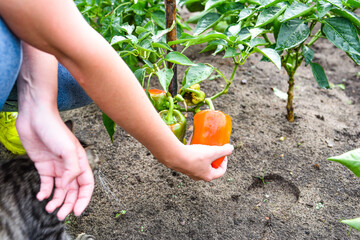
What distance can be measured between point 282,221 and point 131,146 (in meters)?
0.75

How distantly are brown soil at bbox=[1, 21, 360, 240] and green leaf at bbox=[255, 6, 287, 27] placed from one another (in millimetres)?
622

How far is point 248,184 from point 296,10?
0.72 m

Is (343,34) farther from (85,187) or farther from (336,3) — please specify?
(85,187)

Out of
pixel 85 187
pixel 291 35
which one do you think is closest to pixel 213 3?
pixel 291 35

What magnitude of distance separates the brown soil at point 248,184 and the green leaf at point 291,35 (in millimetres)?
558

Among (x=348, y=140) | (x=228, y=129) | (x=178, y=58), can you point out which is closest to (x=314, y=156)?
(x=348, y=140)

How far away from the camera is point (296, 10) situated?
114cm

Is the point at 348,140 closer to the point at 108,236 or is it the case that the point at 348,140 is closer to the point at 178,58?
the point at 178,58

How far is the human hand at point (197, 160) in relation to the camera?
925mm

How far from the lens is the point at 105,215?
4.28ft

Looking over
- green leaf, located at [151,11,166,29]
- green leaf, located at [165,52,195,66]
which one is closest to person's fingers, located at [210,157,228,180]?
green leaf, located at [165,52,195,66]

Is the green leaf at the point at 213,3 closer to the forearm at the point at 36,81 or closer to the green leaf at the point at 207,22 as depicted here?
the green leaf at the point at 207,22

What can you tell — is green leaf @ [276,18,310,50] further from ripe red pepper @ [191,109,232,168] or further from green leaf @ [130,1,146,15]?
green leaf @ [130,1,146,15]

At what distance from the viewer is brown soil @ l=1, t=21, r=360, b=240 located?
125 cm
